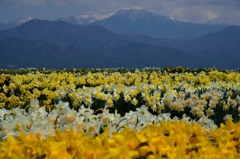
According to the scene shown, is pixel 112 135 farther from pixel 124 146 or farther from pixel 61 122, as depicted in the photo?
pixel 61 122

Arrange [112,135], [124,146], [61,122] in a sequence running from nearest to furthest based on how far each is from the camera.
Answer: [124,146]
[112,135]
[61,122]

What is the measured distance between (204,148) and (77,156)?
79 centimetres

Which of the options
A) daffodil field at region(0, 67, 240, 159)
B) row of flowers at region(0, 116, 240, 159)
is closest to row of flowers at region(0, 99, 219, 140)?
daffodil field at region(0, 67, 240, 159)

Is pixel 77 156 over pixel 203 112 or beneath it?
over

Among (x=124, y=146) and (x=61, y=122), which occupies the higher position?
(x=124, y=146)

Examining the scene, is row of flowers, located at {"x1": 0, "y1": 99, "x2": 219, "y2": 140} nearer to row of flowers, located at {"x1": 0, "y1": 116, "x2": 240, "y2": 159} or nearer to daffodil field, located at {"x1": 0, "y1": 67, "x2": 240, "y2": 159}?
daffodil field, located at {"x1": 0, "y1": 67, "x2": 240, "y2": 159}

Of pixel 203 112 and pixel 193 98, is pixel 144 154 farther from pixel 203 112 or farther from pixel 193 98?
pixel 193 98

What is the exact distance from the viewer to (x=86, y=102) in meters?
6.20

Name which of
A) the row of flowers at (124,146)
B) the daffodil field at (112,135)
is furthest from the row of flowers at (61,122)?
the row of flowers at (124,146)

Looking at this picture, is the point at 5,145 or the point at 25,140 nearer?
the point at 5,145

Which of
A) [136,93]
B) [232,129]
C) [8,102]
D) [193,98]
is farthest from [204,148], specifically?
[8,102]

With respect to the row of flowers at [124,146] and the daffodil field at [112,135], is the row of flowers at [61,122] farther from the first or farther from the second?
the row of flowers at [124,146]

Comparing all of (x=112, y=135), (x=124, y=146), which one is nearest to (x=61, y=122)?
(x=112, y=135)

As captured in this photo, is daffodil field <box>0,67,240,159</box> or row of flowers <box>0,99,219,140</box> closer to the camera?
daffodil field <box>0,67,240,159</box>
